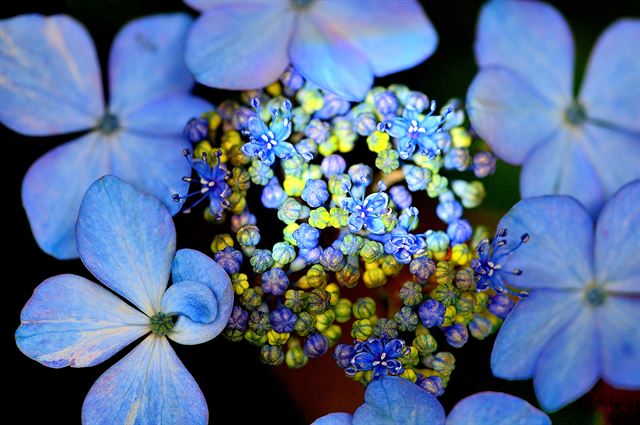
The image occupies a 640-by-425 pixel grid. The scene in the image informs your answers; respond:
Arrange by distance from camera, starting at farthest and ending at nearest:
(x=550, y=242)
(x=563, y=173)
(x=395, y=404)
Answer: (x=563, y=173)
(x=550, y=242)
(x=395, y=404)

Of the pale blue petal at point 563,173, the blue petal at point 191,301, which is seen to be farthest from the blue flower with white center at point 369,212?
the pale blue petal at point 563,173

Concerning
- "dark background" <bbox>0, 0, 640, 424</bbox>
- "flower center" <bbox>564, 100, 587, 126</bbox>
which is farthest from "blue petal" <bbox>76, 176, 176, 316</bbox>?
"flower center" <bbox>564, 100, 587, 126</bbox>

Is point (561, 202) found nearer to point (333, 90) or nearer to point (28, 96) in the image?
point (333, 90)

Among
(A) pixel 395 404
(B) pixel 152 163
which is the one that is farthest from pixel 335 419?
(B) pixel 152 163

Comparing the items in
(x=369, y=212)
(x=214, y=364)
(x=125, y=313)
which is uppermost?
(x=369, y=212)

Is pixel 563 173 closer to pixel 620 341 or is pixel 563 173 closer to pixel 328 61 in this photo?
pixel 620 341

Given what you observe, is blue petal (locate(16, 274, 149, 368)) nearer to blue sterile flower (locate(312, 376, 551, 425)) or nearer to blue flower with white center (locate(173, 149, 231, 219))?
blue flower with white center (locate(173, 149, 231, 219))

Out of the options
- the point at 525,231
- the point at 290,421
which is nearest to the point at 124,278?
the point at 290,421
